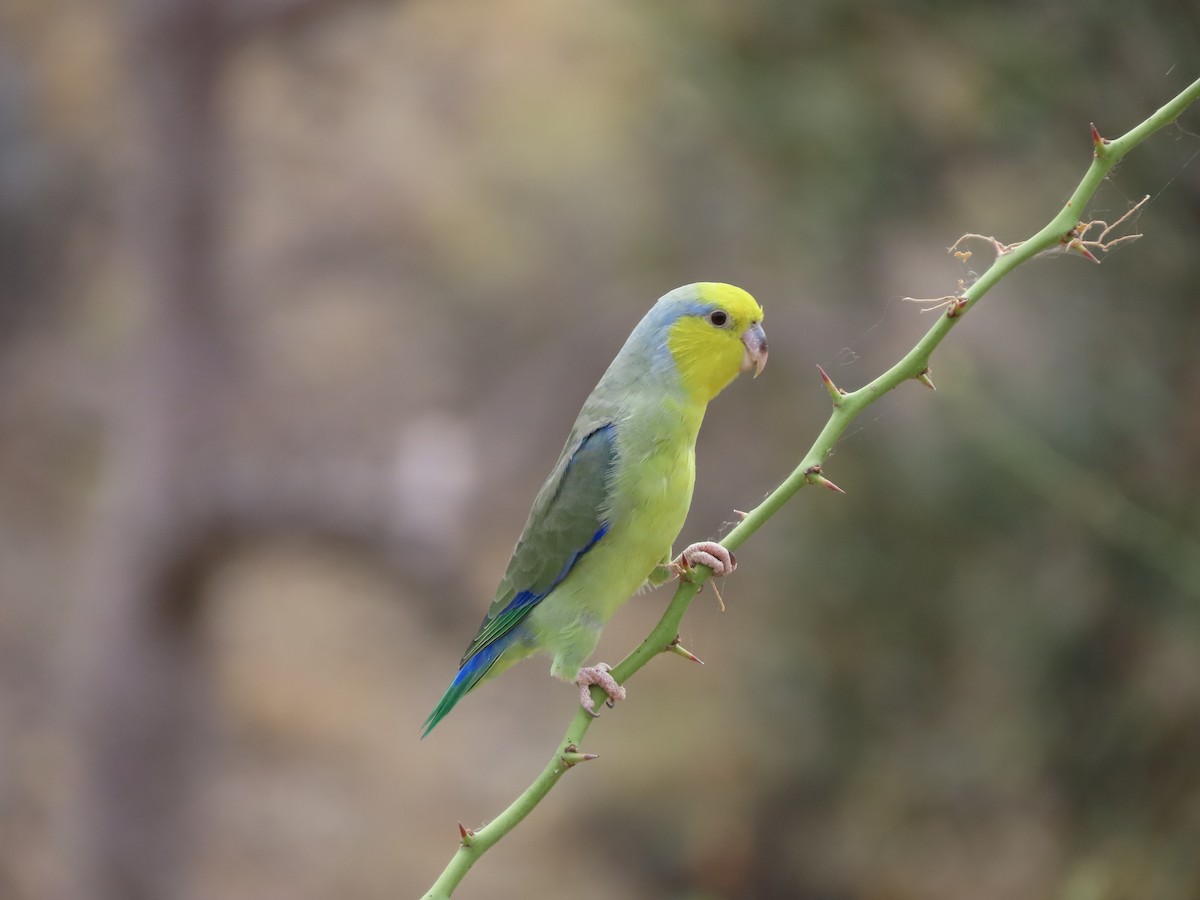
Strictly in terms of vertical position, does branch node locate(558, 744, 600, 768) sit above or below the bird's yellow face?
below

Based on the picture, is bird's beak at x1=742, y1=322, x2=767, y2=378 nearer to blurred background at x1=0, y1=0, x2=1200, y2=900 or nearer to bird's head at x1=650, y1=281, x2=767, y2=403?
bird's head at x1=650, y1=281, x2=767, y2=403

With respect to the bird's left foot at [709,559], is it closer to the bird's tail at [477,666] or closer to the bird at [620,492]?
the bird at [620,492]

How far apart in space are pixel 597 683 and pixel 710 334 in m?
0.63

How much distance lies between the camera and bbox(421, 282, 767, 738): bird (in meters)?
2.12

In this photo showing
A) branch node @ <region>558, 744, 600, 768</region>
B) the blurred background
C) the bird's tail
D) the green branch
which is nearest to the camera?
the green branch

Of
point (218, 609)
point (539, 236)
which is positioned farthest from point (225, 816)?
point (539, 236)

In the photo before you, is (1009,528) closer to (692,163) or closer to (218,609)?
(692,163)

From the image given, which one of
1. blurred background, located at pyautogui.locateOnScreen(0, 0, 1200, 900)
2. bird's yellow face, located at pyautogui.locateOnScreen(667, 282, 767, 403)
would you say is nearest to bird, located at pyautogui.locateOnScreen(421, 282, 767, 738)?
bird's yellow face, located at pyautogui.locateOnScreen(667, 282, 767, 403)

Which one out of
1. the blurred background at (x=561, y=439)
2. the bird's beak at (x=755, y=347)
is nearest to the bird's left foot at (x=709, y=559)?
the blurred background at (x=561, y=439)

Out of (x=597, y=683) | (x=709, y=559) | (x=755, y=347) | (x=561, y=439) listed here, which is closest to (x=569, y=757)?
(x=709, y=559)

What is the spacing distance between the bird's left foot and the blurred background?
63 mm

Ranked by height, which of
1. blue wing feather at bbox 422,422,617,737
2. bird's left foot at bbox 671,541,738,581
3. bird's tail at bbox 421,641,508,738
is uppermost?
blue wing feather at bbox 422,422,617,737

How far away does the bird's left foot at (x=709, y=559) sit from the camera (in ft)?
5.81

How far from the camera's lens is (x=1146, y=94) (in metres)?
3.48
